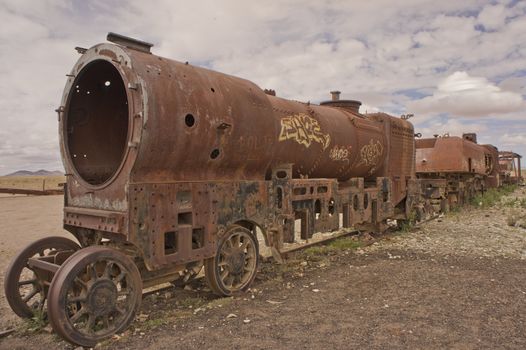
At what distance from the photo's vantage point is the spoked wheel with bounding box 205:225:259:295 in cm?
525

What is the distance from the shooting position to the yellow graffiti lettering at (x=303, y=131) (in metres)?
6.43

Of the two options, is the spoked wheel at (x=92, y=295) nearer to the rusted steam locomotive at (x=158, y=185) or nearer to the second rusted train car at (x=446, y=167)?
the rusted steam locomotive at (x=158, y=185)

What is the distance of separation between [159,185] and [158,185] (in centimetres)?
1

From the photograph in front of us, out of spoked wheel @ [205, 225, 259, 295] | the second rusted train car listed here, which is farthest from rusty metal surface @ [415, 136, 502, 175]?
spoked wheel @ [205, 225, 259, 295]

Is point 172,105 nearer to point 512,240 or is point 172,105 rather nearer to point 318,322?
point 318,322

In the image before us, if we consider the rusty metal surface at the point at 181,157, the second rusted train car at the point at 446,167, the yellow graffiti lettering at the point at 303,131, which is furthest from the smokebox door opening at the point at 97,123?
the second rusted train car at the point at 446,167

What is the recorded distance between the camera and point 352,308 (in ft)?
16.2

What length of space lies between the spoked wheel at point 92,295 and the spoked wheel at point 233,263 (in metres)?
1.12

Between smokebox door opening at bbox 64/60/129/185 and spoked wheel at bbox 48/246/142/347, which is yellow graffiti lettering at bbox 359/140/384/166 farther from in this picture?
spoked wheel at bbox 48/246/142/347

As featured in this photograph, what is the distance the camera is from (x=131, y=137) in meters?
4.40

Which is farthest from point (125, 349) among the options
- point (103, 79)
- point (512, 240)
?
point (512, 240)

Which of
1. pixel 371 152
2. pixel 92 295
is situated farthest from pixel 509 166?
pixel 92 295

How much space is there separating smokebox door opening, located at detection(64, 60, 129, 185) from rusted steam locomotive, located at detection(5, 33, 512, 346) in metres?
0.02

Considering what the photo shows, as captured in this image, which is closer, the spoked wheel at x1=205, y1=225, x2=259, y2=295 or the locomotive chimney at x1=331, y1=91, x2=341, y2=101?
the spoked wheel at x1=205, y1=225, x2=259, y2=295
